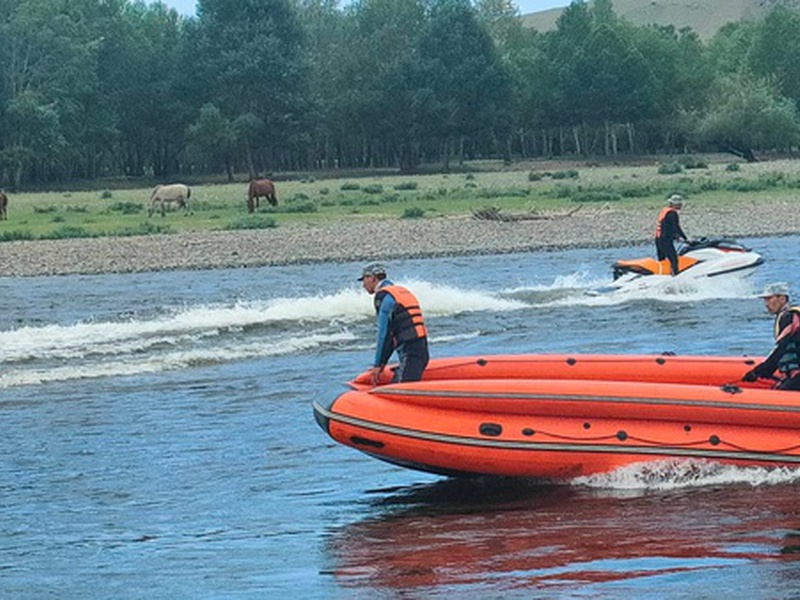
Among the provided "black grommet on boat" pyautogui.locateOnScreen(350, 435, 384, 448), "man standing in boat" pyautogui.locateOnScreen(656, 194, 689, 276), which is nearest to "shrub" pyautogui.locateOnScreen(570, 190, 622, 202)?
"man standing in boat" pyautogui.locateOnScreen(656, 194, 689, 276)

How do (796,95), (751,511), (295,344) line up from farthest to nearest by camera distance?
(796,95) → (295,344) → (751,511)

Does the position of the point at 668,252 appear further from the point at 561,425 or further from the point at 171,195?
the point at 171,195

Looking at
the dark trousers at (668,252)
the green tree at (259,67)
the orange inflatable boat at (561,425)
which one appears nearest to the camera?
the orange inflatable boat at (561,425)

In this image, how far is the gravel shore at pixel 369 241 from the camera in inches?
1367

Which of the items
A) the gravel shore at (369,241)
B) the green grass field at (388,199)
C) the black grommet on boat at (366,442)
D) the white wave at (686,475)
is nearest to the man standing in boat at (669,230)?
the gravel shore at (369,241)

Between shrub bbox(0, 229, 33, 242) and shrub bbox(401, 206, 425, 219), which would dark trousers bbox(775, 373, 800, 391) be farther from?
shrub bbox(401, 206, 425, 219)

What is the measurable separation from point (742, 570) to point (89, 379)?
35.6 ft

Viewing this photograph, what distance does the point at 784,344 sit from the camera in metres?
12.2

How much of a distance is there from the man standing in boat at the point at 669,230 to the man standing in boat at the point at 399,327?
1149cm

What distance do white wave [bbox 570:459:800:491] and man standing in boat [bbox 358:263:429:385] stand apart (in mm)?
1763

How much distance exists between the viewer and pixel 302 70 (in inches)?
3344

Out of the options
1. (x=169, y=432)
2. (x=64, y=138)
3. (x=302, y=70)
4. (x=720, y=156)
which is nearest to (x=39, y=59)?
(x=64, y=138)

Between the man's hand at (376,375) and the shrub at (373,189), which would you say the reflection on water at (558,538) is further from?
the shrub at (373,189)

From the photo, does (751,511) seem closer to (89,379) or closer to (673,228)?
(89,379)
